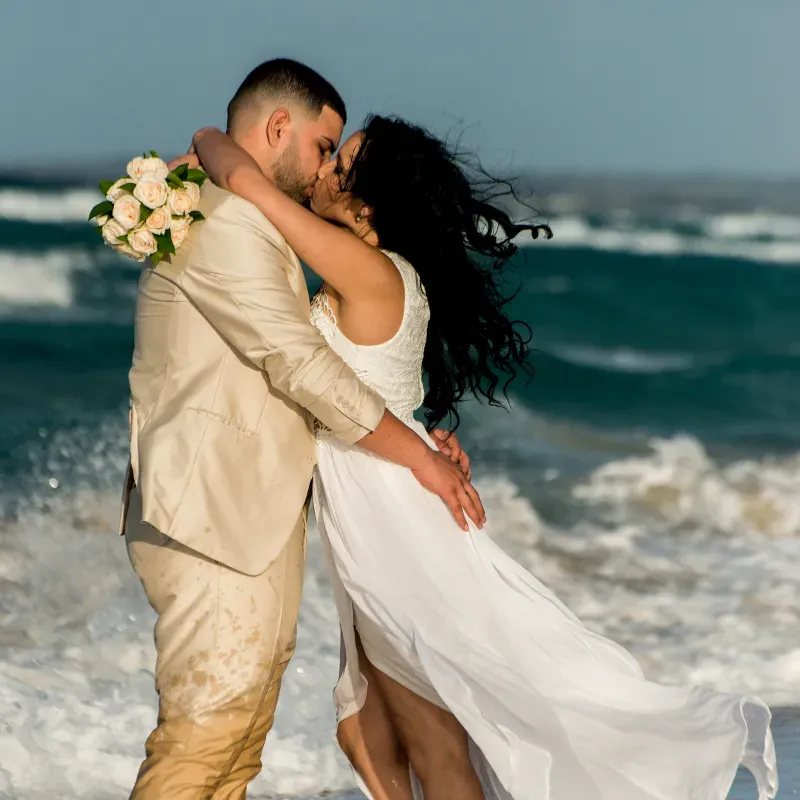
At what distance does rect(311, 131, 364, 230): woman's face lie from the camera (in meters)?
3.05

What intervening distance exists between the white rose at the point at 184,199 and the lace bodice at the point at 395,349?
45 centimetres

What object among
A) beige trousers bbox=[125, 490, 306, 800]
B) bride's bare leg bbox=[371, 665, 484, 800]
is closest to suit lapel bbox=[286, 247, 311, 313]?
beige trousers bbox=[125, 490, 306, 800]

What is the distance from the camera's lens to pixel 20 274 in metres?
17.1

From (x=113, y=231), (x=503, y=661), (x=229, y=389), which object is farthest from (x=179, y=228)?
(x=503, y=661)

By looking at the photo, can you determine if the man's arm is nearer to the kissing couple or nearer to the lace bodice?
the kissing couple

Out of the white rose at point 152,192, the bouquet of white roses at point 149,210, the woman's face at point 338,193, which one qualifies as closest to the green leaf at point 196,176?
the bouquet of white roses at point 149,210

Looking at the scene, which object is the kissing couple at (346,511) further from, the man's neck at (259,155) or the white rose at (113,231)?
the white rose at (113,231)

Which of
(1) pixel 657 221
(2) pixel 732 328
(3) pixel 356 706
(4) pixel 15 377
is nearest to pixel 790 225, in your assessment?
(1) pixel 657 221

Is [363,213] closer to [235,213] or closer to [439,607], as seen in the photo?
[235,213]

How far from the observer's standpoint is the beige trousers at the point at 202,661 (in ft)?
9.16

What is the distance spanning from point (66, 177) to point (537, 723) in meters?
21.7

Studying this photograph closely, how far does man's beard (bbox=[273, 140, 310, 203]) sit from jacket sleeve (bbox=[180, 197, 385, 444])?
11.3 inches

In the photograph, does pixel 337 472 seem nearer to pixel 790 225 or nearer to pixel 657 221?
pixel 657 221

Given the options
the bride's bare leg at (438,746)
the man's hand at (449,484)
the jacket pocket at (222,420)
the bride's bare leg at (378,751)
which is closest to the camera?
the jacket pocket at (222,420)
